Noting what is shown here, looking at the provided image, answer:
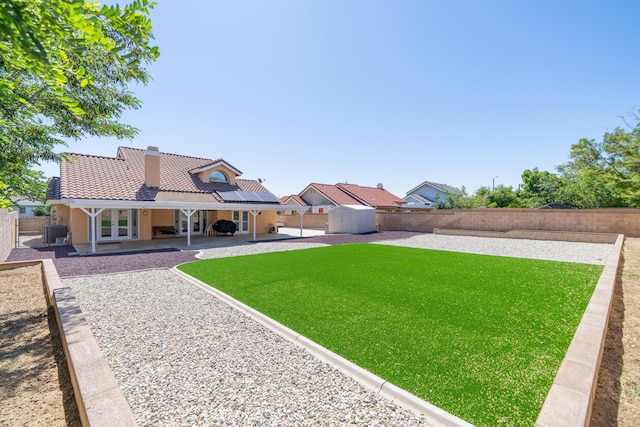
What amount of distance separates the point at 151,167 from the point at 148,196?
2.81 meters

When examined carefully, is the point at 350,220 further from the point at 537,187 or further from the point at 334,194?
the point at 537,187

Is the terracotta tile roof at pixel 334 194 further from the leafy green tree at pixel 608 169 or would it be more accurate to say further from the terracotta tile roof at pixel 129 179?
the leafy green tree at pixel 608 169

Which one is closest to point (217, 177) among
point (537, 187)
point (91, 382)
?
point (91, 382)

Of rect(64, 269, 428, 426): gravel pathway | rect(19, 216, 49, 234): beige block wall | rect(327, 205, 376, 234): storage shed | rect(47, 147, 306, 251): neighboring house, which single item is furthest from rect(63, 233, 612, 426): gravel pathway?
rect(19, 216, 49, 234): beige block wall

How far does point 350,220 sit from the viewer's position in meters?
23.1

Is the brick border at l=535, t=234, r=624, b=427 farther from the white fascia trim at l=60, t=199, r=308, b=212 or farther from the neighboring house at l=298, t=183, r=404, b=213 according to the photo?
the neighboring house at l=298, t=183, r=404, b=213

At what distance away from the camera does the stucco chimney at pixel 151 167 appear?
17812 mm

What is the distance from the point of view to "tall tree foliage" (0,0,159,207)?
7.28 feet

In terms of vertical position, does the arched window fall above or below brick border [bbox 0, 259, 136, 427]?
above

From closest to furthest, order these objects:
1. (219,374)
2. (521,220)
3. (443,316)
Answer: (219,374)
(443,316)
(521,220)

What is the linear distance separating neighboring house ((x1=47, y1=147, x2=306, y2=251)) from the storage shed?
16.7 feet

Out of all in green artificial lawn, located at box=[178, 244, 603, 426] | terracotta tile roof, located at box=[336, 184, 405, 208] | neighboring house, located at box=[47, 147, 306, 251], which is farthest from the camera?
terracotta tile roof, located at box=[336, 184, 405, 208]

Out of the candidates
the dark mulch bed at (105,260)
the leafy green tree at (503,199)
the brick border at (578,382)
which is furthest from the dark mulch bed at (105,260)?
the leafy green tree at (503,199)

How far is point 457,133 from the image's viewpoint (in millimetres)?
23672
